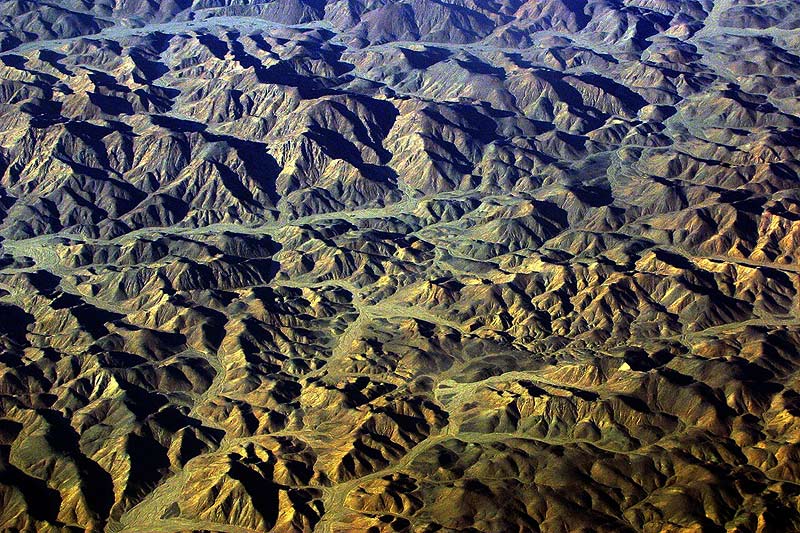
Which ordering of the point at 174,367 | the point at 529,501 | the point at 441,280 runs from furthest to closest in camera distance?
the point at 441,280 → the point at 174,367 → the point at 529,501

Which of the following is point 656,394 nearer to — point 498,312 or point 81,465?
point 498,312

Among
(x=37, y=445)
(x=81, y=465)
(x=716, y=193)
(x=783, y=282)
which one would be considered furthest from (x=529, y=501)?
(x=716, y=193)

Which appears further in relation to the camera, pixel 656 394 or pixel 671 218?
pixel 671 218

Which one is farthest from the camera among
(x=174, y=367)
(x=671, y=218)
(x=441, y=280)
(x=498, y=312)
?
(x=671, y=218)

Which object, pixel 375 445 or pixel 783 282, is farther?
pixel 783 282

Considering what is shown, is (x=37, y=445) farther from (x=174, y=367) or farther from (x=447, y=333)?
(x=447, y=333)

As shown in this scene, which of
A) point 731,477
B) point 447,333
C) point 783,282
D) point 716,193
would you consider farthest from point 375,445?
point 716,193

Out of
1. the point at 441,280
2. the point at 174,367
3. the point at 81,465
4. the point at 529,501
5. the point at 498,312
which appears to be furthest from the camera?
the point at 441,280

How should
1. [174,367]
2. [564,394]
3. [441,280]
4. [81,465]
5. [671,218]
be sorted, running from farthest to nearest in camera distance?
[671,218] < [441,280] < [174,367] < [564,394] < [81,465]
